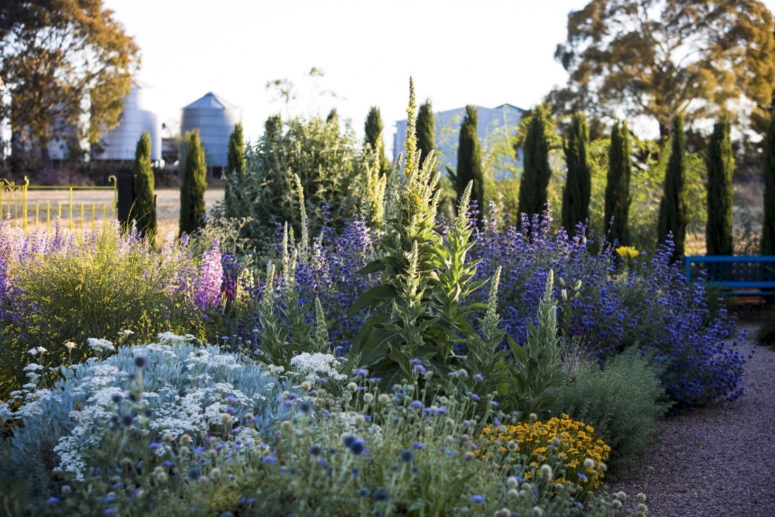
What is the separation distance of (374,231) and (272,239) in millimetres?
3581

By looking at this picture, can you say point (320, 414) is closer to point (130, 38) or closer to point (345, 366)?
point (345, 366)

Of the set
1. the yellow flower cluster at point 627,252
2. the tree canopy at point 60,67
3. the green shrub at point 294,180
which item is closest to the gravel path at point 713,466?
the yellow flower cluster at point 627,252

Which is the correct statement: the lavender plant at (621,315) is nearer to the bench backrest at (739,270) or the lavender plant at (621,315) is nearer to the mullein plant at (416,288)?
the mullein plant at (416,288)


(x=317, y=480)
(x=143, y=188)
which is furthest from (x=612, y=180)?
(x=317, y=480)

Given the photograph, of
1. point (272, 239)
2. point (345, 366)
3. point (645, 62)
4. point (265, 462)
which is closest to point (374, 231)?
point (345, 366)

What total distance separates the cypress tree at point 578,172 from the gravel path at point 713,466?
6.66 metres

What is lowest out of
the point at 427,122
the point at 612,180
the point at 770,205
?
the point at 770,205

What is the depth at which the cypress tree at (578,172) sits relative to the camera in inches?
468

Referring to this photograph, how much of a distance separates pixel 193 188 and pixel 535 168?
5827 millimetres

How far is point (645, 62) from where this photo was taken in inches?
939

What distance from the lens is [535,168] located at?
471 inches

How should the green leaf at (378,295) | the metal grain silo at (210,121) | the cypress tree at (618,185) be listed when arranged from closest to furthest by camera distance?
the green leaf at (378,295) → the cypress tree at (618,185) → the metal grain silo at (210,121)

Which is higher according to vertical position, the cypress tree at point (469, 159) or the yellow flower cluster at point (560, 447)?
the cypress tree at point (469, 159)

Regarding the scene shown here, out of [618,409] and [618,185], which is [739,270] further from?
[618,409]
